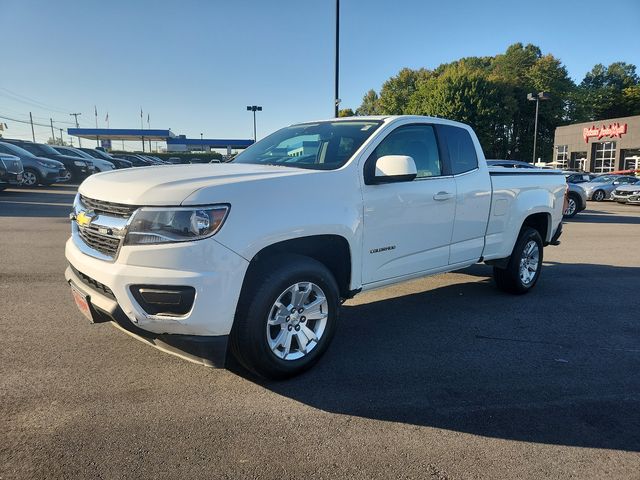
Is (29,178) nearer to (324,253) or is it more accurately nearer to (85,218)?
(85,218)

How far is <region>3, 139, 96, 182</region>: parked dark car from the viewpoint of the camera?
20.7 meters

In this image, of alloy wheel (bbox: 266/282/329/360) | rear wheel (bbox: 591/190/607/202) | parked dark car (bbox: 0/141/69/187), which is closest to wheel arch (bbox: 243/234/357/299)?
alloy wheel (bbox: 266/282/329/360)

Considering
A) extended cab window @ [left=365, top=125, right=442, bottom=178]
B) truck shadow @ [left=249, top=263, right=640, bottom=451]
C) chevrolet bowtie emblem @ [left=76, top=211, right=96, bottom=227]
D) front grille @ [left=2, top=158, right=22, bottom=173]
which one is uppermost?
extended cab window @ [left=365, top=125, right=442, bottom=178]

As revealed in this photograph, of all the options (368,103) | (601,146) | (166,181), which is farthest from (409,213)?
(368,103)

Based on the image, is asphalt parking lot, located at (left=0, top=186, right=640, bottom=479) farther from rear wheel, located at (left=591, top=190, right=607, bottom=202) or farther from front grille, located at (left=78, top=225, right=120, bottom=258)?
rear wheel, located at (left=591, top=190, right=607, bottom=202)

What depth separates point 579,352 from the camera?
421 cm

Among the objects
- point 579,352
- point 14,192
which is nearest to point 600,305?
point 579,352

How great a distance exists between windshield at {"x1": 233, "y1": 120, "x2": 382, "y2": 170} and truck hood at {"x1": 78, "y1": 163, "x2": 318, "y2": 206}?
0.38 meters

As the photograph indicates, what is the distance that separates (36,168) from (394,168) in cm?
1862

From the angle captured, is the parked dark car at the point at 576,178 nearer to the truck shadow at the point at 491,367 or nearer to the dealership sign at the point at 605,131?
the truck shadow at the point at 491,367

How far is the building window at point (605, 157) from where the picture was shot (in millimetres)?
45938

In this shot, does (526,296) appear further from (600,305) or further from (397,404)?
(397,404)

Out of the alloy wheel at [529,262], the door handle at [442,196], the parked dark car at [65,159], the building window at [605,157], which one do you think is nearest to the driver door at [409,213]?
the door handle at [442,196]

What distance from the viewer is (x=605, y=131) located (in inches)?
1817
